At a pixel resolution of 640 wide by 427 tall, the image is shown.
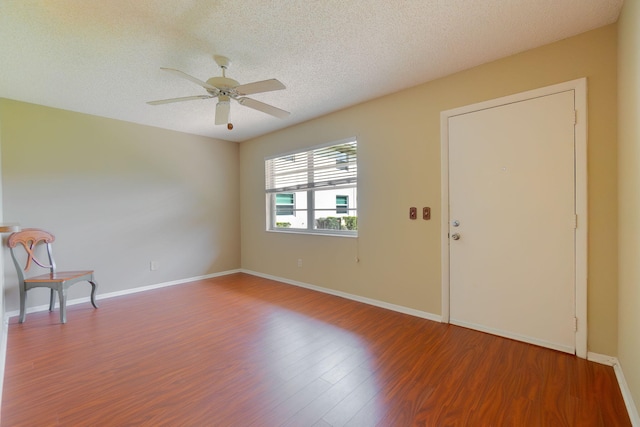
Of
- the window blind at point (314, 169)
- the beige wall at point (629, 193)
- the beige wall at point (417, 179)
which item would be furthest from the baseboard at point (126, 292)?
the beige wall at point (629, 193)

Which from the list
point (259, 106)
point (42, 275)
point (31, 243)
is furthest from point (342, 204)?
point (31, 243)

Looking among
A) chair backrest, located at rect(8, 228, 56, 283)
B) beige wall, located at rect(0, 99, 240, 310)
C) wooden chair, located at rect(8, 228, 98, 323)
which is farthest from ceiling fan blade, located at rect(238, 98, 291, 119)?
chair backrest, located at rect(8, 228, 56, 283)

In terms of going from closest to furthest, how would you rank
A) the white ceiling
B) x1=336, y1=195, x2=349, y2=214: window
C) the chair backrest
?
1. the white ceiling
2. the chair backrest
3. x1=336, y1=195, x2=349, y2=214: window

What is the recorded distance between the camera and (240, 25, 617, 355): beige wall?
6.67 feet

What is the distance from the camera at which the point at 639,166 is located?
1.46 m

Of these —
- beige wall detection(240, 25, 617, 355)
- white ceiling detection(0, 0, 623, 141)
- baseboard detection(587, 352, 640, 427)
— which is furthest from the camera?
beige wall detection(240, 25, 617, 355)

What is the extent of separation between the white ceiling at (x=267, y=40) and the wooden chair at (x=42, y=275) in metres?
1.61

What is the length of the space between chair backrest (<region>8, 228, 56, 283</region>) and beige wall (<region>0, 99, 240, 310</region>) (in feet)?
0.58

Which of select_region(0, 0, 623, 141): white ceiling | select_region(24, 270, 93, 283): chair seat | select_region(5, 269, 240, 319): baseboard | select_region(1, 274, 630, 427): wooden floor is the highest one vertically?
select_region(0, 0, 623, 141): white ceiling

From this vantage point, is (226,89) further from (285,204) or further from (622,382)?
(622,382)

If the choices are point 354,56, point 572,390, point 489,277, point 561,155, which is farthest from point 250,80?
point 572,390

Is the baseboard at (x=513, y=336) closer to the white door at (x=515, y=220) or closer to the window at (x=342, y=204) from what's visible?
the white door at (x=515, y=220)

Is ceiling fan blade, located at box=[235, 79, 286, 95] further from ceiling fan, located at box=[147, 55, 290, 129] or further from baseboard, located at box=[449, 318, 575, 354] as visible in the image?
baseboard, located at box=[449, 318, 575, 354]

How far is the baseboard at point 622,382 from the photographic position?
149cm
